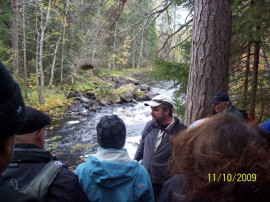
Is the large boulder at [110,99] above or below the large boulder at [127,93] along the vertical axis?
below

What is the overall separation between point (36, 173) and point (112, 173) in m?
0.61

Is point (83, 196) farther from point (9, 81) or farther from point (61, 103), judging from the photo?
point (61, 103)

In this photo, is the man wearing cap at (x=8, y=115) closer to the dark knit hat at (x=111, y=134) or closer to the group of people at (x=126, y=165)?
the group of people at (x=126, y=165)

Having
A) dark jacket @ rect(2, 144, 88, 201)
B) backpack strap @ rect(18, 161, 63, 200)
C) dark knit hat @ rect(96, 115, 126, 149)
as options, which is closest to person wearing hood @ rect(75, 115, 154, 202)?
dark knit hat @ rect(96, 115, 126, 149)

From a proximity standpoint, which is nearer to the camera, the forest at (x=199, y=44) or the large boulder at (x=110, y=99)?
the forest at (x=199, y=44)

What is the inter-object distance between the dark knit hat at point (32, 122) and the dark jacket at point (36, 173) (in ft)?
0.36

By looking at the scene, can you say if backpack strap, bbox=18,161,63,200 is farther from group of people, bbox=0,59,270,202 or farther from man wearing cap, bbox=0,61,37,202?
man wearing cap, bbox=0,61,37,202

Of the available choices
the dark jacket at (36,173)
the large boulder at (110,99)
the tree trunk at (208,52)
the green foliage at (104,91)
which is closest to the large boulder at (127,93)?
the large boulder at (110,99)

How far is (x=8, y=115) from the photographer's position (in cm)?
66

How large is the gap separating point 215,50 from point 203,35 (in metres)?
0.29

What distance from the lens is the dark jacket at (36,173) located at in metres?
1.37

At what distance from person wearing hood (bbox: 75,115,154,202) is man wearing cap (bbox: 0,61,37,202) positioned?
1.07m

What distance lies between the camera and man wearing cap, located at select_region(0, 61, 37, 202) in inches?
25.6
